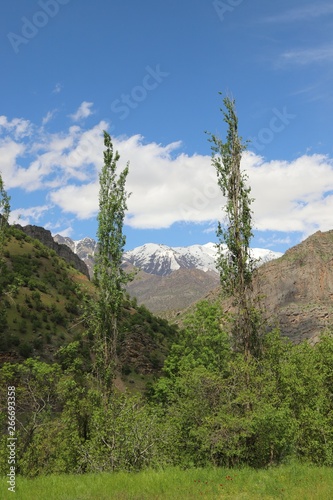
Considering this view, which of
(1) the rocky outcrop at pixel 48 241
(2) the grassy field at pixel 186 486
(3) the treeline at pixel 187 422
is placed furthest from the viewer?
(1) the rocky outcrop at pixel 48 241

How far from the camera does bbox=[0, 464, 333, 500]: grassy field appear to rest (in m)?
9.46

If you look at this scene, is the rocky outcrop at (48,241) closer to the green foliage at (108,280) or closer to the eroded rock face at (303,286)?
the eroded rock face at (303,286)

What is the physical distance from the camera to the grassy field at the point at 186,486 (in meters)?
9.46

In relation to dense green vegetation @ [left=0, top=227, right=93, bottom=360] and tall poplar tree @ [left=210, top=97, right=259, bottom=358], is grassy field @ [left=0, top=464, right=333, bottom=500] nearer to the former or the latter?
tall poplar tree @ [left=210, top=97, right=259, bottom=358]

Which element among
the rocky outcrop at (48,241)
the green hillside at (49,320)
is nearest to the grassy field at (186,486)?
the green hillside at (49,320)

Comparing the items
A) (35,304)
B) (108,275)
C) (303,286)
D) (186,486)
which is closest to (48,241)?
(35,304)

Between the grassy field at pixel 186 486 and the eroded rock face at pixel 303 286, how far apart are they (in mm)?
121190

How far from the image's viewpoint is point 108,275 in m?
18.0

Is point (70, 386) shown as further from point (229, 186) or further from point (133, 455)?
point (229, 186)

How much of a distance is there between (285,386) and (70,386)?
40.1 ft

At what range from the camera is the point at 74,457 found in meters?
19.9

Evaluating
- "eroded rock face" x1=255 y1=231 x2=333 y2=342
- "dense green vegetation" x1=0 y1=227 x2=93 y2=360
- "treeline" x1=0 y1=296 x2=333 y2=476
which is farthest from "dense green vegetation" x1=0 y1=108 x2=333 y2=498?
"eroded rock face" x1=255 y1=231 x2=333 y2=342

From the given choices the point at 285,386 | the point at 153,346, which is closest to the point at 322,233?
the point at 153,346

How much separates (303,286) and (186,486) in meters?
159
